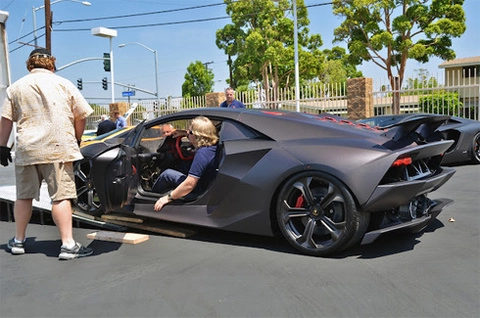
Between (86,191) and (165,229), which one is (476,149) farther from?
(86,191)

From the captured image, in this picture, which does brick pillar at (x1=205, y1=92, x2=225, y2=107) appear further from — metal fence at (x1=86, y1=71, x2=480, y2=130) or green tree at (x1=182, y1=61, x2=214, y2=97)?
green tree at (x1=182, y1=61, x2=214, y2=97)

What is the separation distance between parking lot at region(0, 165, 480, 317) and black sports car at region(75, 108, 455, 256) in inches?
9.2

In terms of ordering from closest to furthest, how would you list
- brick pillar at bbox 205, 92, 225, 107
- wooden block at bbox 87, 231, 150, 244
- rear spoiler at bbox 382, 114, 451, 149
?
rear spoiler at bbox 382, 114, 451, 149 < wooden block at bbox 87, 231, 150, 244 < brick pillar at bbox 205, 92, 225, 107

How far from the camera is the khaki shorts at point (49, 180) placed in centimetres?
390

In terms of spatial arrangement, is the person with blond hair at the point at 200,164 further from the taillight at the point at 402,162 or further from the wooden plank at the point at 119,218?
Result: the taillight at the point at 402,162

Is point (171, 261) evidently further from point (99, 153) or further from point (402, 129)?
point (402, 129)

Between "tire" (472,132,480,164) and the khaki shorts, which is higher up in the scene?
the khaki shorts

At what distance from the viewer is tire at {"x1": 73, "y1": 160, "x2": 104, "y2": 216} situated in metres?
4.88

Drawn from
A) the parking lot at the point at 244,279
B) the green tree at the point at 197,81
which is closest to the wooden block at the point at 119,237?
the parking lot at the point at 244,279

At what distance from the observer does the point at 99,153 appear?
14.5 feet

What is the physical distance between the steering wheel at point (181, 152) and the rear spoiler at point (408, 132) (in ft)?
6.81

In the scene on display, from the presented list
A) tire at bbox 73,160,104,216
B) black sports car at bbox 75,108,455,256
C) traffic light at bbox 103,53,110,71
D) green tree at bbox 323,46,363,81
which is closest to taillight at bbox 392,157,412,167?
black sports car at bbox 75,108,455,256

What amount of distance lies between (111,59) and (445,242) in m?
24.8

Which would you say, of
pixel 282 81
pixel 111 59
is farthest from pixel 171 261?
pixel 282 81
